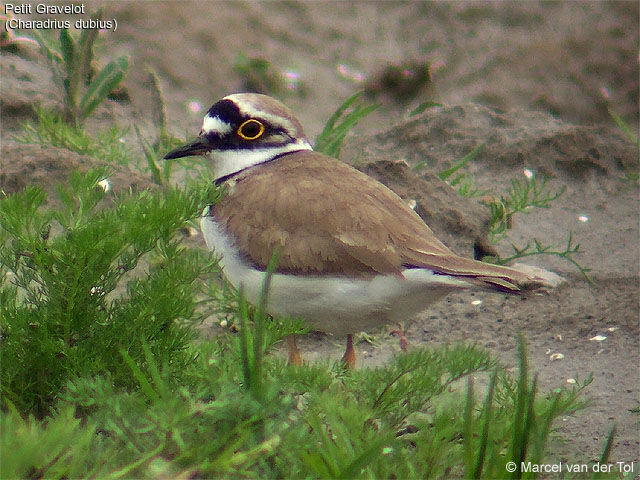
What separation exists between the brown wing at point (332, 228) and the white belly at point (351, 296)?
4 centimetres

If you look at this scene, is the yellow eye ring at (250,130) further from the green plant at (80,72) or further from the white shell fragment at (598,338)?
the white shell fragment at (598,338)

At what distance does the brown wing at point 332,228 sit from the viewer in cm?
395

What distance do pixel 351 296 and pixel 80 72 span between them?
3425 mm

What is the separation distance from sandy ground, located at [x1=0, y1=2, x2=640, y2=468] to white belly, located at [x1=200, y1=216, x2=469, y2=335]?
2.40 ft

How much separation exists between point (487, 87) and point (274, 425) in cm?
813

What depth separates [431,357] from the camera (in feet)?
10.4

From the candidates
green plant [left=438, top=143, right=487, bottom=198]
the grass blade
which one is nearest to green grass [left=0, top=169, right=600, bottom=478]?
green plant [left=438, top=143, right=487, bottom=198]

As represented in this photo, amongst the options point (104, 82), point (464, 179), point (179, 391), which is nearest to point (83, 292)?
point (179, 391)

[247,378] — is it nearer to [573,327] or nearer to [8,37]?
[573,327]

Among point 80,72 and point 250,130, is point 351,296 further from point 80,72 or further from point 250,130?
point 80,72

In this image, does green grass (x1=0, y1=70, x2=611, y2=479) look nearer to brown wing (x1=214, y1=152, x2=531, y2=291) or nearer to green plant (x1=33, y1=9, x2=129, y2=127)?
brown wing (x1=214, y1=152, x2=531, y2=291)

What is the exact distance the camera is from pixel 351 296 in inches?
156

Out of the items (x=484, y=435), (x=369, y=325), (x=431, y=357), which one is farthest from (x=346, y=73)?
(x=484, y=435)

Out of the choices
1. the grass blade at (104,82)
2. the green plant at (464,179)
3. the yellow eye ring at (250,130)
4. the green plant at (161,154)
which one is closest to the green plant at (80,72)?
the grass blade at (104,82)
